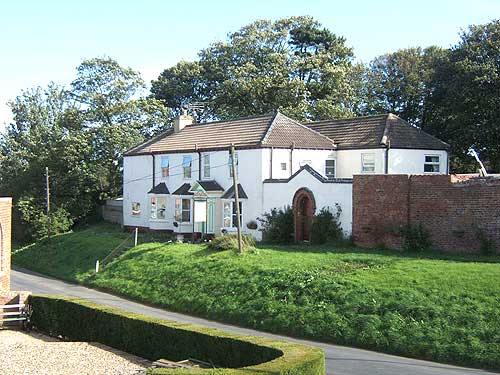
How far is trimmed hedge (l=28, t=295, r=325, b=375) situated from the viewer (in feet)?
45.3

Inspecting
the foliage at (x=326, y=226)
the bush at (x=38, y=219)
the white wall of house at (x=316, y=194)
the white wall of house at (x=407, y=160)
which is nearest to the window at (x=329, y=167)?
the white wall of house at (x=407, y=160)

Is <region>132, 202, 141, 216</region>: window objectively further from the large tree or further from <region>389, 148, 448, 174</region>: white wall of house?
<region>389, 148, 448, 174</region>: white wall of house

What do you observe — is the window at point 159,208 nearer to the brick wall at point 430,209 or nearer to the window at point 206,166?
the window at point 206,166

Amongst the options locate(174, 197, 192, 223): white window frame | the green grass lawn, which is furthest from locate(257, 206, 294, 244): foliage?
locate(174, 197, 192, 223): white window frame

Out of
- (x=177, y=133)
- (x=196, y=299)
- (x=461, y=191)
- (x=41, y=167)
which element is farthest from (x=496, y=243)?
(x=41, y=167)

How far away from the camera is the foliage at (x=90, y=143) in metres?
55.7

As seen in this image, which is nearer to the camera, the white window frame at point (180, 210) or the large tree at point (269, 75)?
the white window frame at point (180, 210)

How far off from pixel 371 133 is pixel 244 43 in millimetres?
28296

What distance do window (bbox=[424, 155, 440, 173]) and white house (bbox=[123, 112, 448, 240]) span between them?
6 centimetres

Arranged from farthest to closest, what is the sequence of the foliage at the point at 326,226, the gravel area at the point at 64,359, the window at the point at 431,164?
the window at the point at 431,164 → the foliage at the point at 326,226 → the gravel area at the point at 64,359

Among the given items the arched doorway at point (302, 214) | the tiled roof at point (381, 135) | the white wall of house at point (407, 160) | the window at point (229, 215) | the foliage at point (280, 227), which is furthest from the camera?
the window at point (229, 215)

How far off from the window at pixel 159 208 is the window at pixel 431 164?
1799 cm

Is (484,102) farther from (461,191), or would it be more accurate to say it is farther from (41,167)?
(41,167)

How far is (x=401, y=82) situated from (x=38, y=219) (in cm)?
3269
